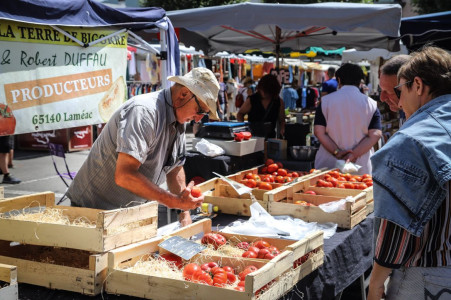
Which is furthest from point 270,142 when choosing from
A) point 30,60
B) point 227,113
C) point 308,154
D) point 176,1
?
point 176,1

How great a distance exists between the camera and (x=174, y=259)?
2699mm

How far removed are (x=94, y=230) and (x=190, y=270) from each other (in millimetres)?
538

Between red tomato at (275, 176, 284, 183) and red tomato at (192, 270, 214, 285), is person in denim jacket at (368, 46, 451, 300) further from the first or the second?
red tomato at (275, 176, 284, 183)

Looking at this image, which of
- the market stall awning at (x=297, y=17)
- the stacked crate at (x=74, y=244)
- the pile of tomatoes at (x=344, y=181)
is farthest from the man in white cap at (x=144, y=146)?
the market stall awning at (x=297, y=17)

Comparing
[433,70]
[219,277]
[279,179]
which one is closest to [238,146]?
[279,179]

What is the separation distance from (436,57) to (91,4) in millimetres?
4342

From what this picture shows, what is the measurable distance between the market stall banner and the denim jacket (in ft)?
13.0

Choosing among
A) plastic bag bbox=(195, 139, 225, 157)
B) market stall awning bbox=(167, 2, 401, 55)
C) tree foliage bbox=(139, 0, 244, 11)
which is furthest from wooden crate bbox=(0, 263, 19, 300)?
tree foliage bbox=(139, 0, 244, 11)

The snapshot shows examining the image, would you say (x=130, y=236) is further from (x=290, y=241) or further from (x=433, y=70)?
(x=433, y=70)

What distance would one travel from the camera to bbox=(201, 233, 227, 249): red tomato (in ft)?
10.0

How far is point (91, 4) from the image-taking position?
548 cm

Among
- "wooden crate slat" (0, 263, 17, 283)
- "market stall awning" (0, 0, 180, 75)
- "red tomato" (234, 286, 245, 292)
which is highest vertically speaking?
"market stall awning" (0, 0, 180, 75)

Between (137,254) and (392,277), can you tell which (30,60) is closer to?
(137,254)

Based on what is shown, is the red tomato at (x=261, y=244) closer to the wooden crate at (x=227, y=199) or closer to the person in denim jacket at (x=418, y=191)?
the person in denim jacket at (x=418, y=191)
